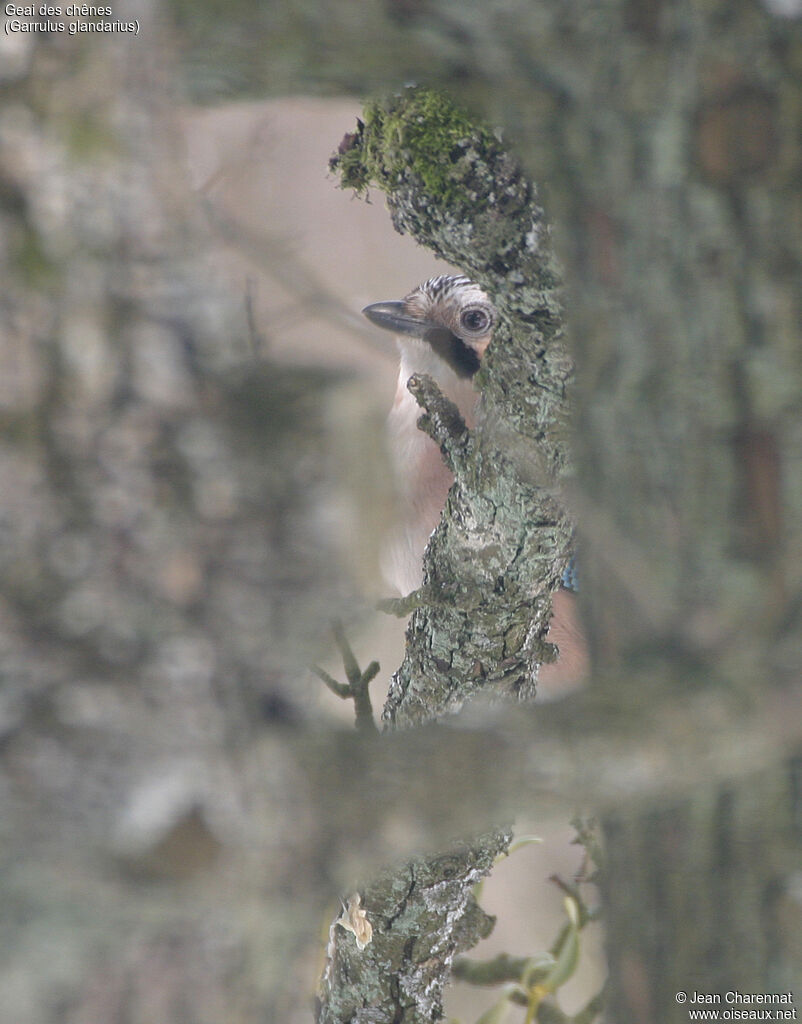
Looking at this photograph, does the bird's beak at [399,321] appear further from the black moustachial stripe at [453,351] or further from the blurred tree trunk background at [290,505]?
the blurred tree trunk background at [290,505]

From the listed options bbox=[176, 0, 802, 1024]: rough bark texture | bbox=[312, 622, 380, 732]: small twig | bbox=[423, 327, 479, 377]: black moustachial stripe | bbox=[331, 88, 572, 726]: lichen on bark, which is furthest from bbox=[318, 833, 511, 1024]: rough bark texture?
bbox=[423, 327, 479, 377]: black moustachial stripe

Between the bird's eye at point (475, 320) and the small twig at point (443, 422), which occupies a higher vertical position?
the bird's eye at point (475, 320)

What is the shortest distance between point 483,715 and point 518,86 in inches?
16.0

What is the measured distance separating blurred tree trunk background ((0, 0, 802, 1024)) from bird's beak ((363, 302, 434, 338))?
1678 mm

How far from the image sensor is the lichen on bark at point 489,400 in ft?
3.68

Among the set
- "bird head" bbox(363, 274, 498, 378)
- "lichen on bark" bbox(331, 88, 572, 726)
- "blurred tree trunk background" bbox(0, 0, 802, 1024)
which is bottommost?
"blurred tree trunk background" bbox(0, 0, 802, 1024)

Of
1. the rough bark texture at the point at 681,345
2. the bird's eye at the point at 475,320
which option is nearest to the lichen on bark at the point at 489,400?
the rough bark texture at the point at 681,345

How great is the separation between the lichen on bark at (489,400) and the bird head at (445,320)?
1.03m

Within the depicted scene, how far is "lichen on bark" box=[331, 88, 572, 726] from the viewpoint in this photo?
44.2 inches

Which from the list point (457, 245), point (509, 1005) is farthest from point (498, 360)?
point (509, 1005)

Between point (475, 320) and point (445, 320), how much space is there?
0.24 feet

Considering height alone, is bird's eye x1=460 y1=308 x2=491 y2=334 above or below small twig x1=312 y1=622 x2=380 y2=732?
above

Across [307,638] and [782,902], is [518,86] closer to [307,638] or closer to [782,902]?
[307,638]

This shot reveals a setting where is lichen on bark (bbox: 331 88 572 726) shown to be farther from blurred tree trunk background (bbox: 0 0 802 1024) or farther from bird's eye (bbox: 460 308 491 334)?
bird's eye (bbox: 460 308 491 334)
